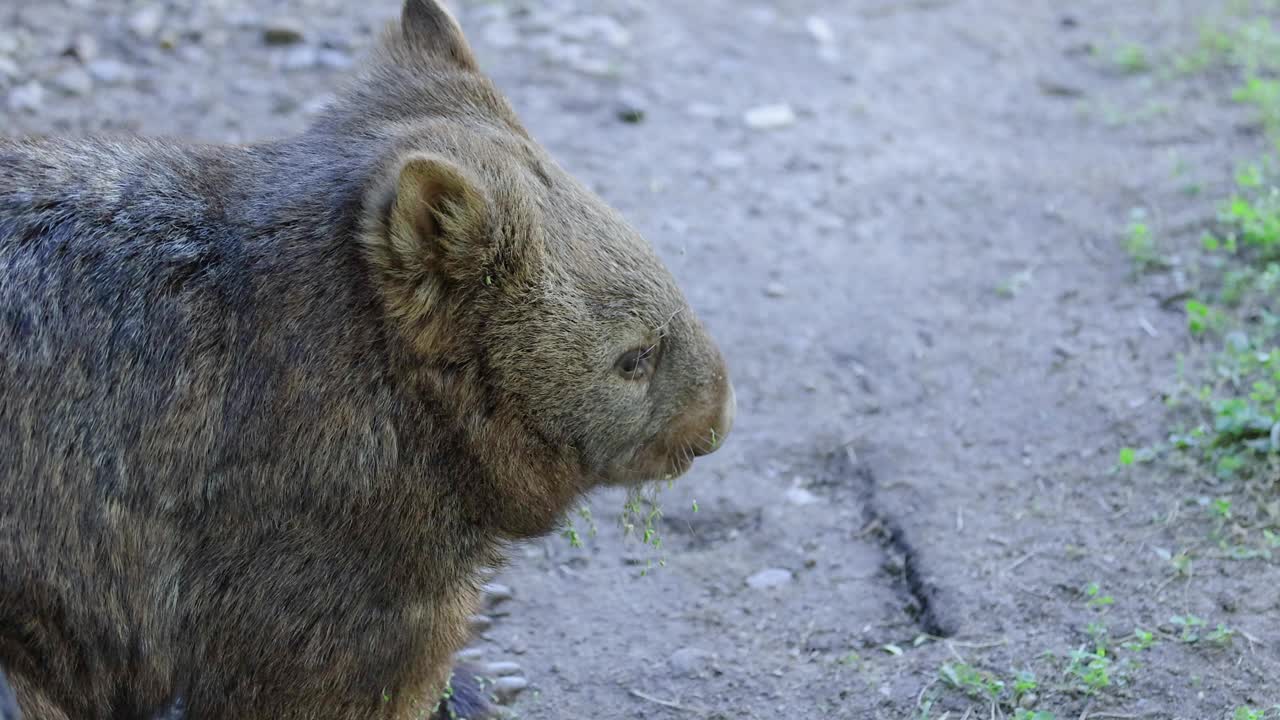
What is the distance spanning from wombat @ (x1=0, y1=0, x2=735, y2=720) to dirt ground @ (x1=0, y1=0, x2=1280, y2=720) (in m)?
0.91

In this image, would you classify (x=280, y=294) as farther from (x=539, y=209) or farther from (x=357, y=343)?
(x=539, y=209)

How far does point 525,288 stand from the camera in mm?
3430

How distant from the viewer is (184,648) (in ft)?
10.9

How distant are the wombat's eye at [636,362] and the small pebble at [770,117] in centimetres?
400

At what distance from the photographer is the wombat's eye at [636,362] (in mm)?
3595

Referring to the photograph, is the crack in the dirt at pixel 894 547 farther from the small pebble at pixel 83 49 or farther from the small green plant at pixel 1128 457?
the small pebble at pixel 83 49

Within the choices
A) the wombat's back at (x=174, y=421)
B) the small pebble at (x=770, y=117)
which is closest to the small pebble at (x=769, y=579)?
the wombat's back at (x=174, y=421)

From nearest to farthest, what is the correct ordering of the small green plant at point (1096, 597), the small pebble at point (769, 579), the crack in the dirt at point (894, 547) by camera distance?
the small green plant at point (1096, 597) < the crack in the dirt at point (894, 547) < the small pebble at point (769, 579)

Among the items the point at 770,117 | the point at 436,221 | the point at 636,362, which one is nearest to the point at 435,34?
the point at 436,221

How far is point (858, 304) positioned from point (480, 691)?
2.63m

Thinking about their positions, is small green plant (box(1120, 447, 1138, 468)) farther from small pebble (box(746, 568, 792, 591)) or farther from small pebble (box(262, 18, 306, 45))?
small pebble (box(262, 18, 306, 45))

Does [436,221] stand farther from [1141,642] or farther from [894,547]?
[1141,642]

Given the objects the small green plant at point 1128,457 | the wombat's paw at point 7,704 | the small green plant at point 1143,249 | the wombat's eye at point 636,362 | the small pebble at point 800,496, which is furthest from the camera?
the small green plant at point 1143,249

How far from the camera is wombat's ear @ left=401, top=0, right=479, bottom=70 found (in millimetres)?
3922
